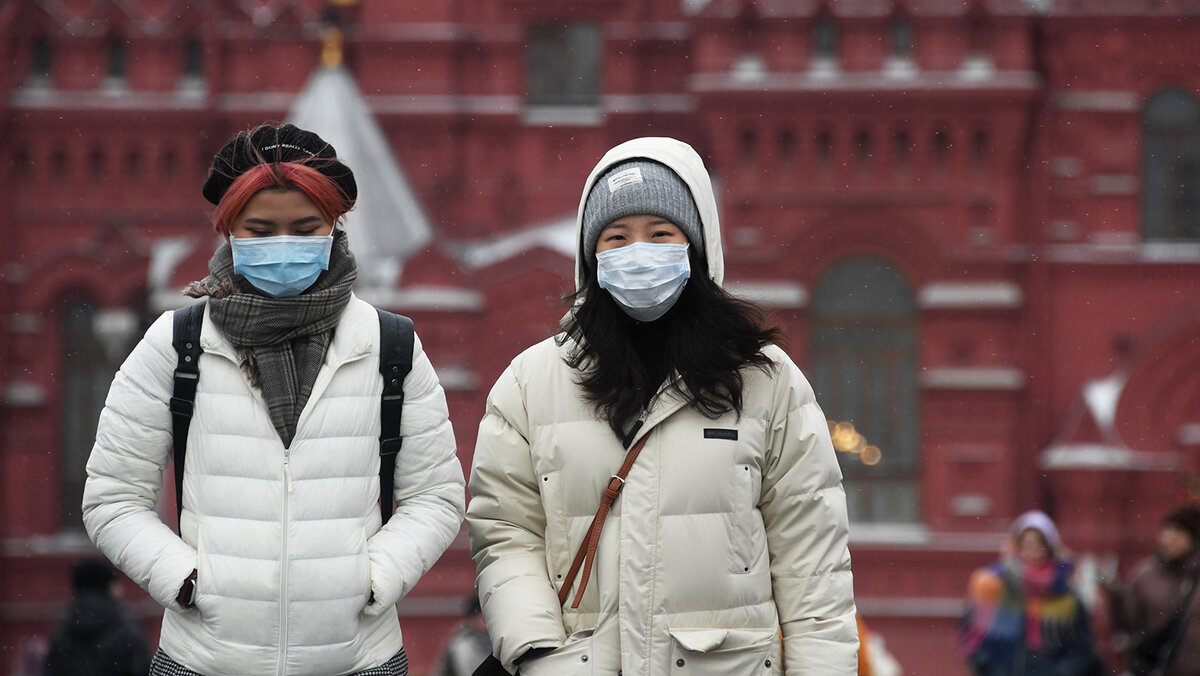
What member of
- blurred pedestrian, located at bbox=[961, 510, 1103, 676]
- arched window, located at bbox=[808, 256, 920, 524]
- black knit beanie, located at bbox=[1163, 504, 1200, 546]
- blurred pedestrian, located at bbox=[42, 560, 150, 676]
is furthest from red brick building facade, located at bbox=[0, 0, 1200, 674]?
black knit beanie, located at bbox=[1163, 504, 1200, 546]

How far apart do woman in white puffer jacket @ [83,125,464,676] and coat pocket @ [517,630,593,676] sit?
326 millimetres

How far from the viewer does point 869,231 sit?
14.7 m

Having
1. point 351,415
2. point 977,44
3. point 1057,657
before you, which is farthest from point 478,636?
point 977,44

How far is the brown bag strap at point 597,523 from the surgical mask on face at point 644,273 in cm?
30

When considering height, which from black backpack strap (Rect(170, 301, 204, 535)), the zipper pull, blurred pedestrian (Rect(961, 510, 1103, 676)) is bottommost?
A: blurred pedestrian (Rect(961, 510, 1103, 676))

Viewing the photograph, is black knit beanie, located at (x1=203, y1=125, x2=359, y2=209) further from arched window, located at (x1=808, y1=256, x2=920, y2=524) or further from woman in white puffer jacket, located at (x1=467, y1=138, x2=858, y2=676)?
arched window, located at (x1=808, y1=256, x2=920, y2=524)

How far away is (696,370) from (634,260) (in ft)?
0.84

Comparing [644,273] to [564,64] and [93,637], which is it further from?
[564,64]

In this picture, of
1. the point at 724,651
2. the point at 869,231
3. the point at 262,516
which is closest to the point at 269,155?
the point at 262,516

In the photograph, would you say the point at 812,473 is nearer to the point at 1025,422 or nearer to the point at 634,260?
the point at 634,260

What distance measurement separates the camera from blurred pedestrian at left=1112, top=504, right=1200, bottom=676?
6.41 m

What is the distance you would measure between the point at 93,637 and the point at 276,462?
4.78m

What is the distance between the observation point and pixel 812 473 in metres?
3.15

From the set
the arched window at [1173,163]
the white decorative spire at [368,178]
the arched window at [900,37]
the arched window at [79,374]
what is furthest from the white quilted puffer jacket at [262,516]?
the arched window at [79,374]
